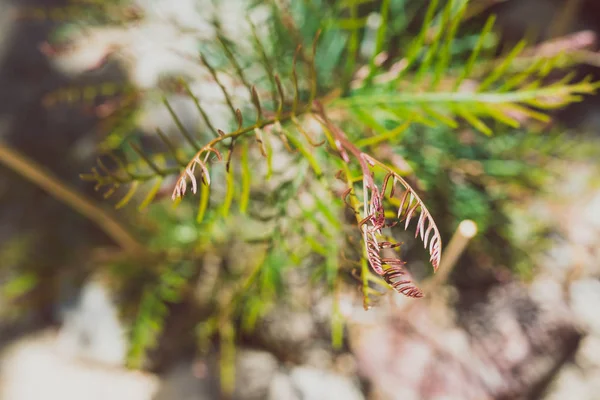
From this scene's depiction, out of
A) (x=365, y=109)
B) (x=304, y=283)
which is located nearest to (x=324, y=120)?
(x=365, y=109)

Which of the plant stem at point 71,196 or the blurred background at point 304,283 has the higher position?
the plant stem at point 71,196

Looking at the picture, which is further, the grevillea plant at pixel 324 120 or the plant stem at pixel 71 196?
the plant stem at pixel 71 196

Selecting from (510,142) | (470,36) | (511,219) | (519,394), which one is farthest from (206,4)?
(519,394)

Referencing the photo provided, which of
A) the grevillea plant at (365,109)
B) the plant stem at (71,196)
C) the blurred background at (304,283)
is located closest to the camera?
the grevillea plant at (365,109)

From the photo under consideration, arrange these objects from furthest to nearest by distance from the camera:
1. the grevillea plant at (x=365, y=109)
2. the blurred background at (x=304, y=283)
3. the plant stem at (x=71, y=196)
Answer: the blurred background at (x=304, y=283), the plant stem at (x=71, y=196), the grevillea plant at (x=365, y=109)

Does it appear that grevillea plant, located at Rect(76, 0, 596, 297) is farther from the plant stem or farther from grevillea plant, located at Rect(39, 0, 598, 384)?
the plant stem

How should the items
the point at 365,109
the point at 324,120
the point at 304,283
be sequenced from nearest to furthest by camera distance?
the point at 324,120
the point at 365,109
the point at 304,283

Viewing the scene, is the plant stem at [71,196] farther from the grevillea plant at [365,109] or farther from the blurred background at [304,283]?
the grevillea plant at [365,109]

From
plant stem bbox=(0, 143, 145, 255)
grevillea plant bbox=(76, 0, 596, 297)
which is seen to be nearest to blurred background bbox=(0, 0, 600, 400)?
plant stem bbox=(0, 143, 145, 255)

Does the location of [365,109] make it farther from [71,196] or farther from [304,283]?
[71,196]

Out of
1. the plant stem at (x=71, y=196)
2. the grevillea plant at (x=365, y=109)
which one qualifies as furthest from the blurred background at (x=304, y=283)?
the grevillea plant at (x=365, y=109)
